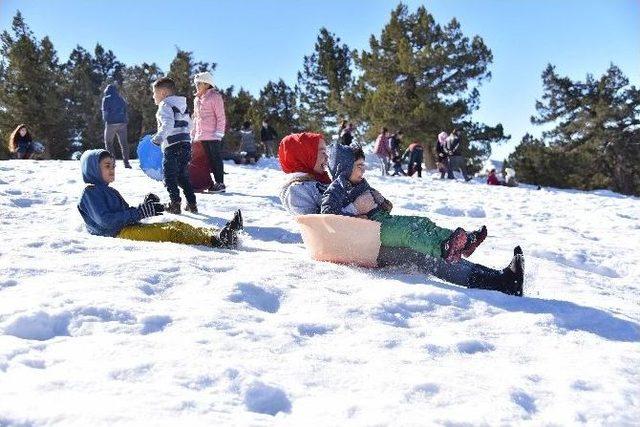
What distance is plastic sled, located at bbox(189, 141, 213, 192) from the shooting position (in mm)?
8414

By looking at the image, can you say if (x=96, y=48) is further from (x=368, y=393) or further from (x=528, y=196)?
(x=368, y=393)

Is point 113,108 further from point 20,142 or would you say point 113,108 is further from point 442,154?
point 442,154

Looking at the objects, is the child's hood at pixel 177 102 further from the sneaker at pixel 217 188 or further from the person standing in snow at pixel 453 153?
the person standing in snow at pixel 453 153

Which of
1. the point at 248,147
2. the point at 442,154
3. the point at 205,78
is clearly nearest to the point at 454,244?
the point at 205,78

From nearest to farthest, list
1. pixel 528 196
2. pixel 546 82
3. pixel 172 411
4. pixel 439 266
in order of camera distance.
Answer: pixel 172 411
pixel 439 266
pixel 528 196
pixel 546 82

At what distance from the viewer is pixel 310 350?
2520mm

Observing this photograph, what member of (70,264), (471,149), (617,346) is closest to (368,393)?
(617,346)

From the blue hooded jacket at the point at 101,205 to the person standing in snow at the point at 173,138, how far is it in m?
1.40

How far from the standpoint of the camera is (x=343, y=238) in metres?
3.98

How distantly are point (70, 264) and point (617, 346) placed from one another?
3129 mm

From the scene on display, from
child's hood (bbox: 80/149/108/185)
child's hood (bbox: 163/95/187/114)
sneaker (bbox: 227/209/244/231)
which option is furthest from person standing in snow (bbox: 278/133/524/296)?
child's hood (bbox: 163/95/187/114)

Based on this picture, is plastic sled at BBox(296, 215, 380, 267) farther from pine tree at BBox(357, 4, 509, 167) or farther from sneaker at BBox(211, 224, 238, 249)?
pine tree at BBox(357, 4, 509, 167)

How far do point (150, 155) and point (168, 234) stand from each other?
11.1 feet

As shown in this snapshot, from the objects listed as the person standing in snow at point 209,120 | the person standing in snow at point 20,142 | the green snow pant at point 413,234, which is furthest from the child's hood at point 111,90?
the green snow pant at point 413,234
